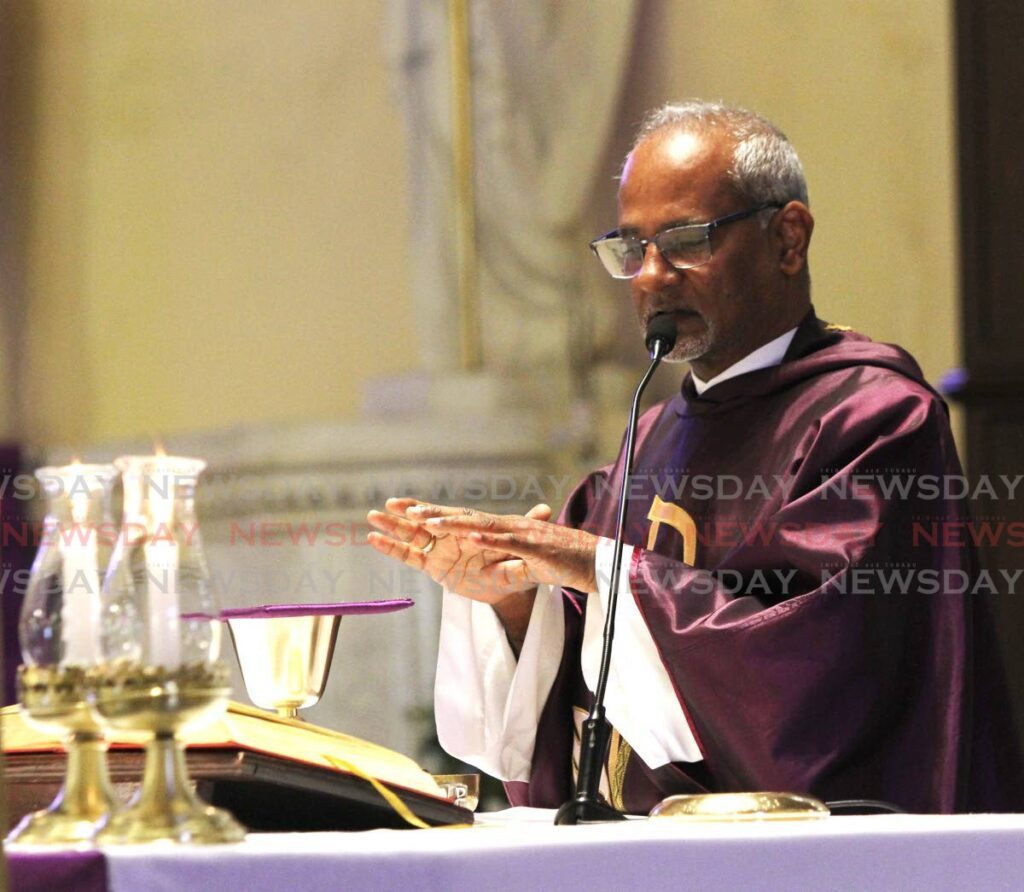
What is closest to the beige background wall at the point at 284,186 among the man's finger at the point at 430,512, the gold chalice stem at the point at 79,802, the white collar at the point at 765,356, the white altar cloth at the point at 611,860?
the white collar at the point at 765,356

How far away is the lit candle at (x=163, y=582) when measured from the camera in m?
1.52

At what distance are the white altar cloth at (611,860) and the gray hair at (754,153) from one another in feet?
5.31

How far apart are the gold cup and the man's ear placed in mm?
1222

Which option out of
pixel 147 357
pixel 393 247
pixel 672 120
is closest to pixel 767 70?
pixel 393 247

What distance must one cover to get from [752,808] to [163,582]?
0.67 meters

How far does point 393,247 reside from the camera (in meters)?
6.59

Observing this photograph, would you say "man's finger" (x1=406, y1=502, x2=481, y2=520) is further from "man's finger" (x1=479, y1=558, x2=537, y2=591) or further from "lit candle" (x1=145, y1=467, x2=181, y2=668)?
"lit candle" (x1=145, y1=467, x2=181, y2=668)

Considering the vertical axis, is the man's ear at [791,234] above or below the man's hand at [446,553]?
above

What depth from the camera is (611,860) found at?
5.07 feet

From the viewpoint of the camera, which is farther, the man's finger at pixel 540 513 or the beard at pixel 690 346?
the beard at pixel 690 346

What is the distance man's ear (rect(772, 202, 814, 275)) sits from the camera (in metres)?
3.08

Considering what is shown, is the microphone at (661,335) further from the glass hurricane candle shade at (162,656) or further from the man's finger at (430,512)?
the glass hurricane candle shade at (162,656)

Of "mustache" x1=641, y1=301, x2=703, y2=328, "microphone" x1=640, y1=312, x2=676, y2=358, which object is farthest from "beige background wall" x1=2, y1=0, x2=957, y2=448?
"microphone" x1=640, y1=312, x2=676, y2=358

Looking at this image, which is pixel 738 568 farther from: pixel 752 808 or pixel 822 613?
pixel 752 808
